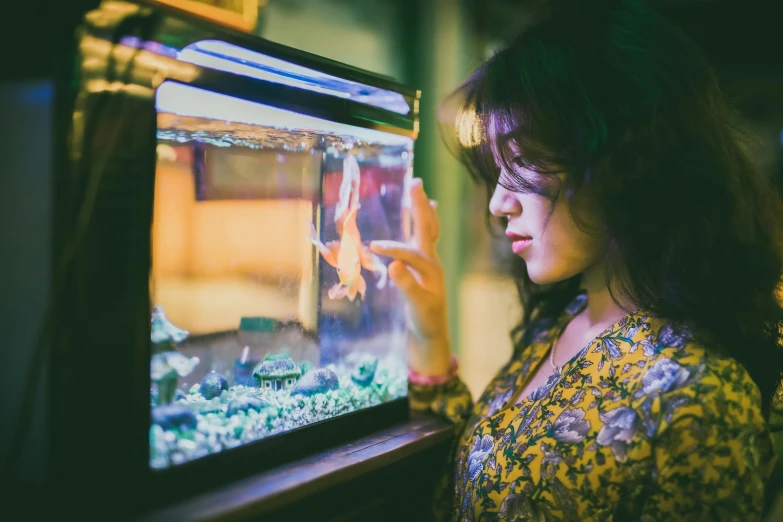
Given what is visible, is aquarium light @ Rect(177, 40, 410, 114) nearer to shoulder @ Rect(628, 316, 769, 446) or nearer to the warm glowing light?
the warm glowing light

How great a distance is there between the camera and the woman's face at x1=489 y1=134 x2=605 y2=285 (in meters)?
0.88

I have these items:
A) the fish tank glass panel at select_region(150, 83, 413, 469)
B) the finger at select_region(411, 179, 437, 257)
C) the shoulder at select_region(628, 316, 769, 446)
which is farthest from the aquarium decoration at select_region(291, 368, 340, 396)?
the shoulder at select_region(628, 316, 769, 446)

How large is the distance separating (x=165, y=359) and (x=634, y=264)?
26.8 inches

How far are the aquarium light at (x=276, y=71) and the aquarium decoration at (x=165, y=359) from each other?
0.31 meters

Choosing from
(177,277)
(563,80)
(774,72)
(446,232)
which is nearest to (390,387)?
(177,277)

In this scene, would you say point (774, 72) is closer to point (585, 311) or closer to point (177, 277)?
point (585, 311)

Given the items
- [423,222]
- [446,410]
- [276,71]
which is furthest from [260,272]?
[446,410]

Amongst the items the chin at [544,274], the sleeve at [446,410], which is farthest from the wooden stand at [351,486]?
the chin at [544,274]

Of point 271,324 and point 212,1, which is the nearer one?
point 271,324

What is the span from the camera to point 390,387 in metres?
1.04

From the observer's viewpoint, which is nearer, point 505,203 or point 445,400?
point 505,203

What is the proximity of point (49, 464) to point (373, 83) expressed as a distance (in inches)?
27.1

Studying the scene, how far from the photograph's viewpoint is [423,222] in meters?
1.10

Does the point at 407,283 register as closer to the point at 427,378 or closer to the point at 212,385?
the point at 427,378
